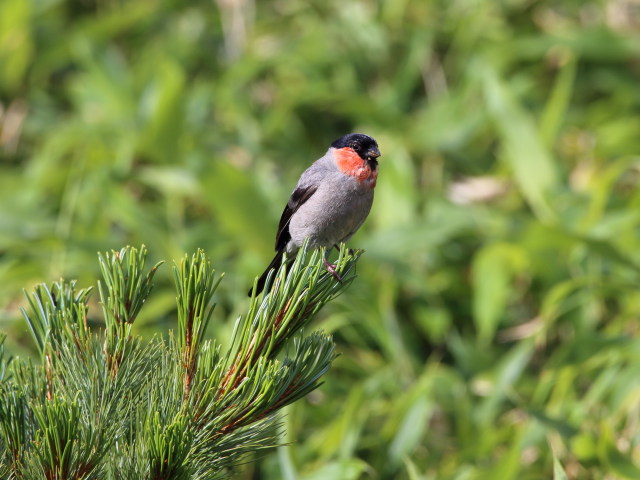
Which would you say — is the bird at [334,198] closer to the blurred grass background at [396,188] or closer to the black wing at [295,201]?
the black wing at [295,201]

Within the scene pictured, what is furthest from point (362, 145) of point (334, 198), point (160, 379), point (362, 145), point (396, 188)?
point (396, 188)

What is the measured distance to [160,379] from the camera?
1.67m

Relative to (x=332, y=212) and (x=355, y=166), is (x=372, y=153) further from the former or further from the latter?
(x=332, y=212)

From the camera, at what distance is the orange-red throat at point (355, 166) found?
8.69 feet

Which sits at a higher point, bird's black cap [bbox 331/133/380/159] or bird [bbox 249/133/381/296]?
bird's black cap [bbox 331/133/380/159]

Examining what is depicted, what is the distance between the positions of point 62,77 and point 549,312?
3949 millimetres

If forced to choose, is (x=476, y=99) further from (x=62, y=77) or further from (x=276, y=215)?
(x=62, y=77)

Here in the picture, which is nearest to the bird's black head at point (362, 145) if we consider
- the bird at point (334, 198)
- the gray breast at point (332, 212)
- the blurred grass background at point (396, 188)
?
the bird at point (334, 198)

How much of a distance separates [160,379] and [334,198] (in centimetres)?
106

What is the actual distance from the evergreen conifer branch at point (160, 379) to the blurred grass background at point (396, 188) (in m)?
1.14

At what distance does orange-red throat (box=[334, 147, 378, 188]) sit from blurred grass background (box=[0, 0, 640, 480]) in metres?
0.91

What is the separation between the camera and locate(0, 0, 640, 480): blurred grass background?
3.77 m

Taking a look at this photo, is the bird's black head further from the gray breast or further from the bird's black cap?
the gray breast

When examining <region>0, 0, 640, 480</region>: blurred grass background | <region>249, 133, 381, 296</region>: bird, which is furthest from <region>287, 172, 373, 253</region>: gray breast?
<region>0, 0, 640, 480</region>: blurred grass background
